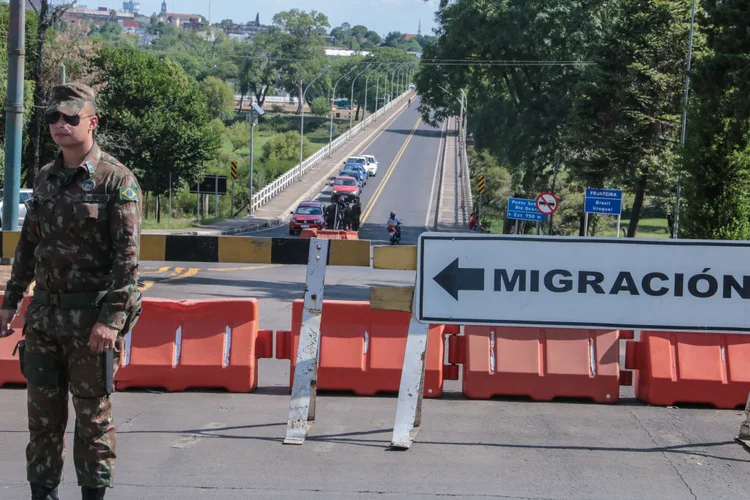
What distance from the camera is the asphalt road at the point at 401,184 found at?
173 feet

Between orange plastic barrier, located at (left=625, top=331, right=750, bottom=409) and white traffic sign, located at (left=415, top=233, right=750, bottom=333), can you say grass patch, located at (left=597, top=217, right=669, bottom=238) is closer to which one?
orange plastic barrier, located at (left=625, top=331, right=750, bottom=409)

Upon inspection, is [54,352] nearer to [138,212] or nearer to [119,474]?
[138,212]

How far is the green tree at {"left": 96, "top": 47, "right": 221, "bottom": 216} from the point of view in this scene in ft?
178

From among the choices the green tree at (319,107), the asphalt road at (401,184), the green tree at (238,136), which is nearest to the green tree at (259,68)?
the green tree at (319,107)

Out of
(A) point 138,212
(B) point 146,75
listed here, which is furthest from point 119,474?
(B) point 146,75

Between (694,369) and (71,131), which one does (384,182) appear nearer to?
(694,369)

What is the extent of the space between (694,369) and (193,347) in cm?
421

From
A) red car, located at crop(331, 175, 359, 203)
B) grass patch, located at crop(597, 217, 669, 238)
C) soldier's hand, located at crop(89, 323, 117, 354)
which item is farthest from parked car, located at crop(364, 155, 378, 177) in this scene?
soldier's hand, located at crop(89, 323, 117, 354)

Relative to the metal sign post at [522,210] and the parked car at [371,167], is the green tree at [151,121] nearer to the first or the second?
the parked car at [371,167]

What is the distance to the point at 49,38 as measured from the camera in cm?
4512

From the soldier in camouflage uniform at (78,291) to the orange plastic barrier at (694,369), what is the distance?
4926 millimetres

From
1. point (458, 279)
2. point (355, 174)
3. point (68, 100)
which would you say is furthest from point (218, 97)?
point (68, 100)

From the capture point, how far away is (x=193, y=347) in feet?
26.5

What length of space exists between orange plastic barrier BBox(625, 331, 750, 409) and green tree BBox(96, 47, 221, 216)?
1858 inches
